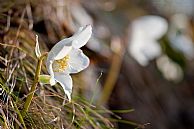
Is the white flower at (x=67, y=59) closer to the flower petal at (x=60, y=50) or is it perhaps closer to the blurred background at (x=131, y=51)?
the flower petal at (x=60, y=50)

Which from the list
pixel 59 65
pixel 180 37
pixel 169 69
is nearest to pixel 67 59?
pixel 59 65

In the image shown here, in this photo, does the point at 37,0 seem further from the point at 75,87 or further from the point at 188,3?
the point at 188,3

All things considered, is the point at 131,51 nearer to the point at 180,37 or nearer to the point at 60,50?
the point at 180,37

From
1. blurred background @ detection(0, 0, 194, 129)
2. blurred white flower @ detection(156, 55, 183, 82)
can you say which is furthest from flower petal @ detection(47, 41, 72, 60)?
blurred white flower @ detection(156, 55, 183, 82)

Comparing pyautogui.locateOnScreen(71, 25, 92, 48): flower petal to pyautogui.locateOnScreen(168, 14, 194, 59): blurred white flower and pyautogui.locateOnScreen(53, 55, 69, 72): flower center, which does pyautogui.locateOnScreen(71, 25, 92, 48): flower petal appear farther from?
pyautogui.locateOnScreen(168, 14, 194, 59): blurred white flower

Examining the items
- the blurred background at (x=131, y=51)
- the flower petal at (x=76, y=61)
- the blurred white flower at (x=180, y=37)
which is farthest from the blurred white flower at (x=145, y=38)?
the flower petal at (x=76, y=61)

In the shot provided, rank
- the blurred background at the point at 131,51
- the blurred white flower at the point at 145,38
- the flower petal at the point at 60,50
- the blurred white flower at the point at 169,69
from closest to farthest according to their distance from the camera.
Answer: the flower petal at the point at 60,50 → the blurred background at the point at 131,51 → the blurred white flower at the point at 145,38 → the blurred white flower at the point at 169,69
